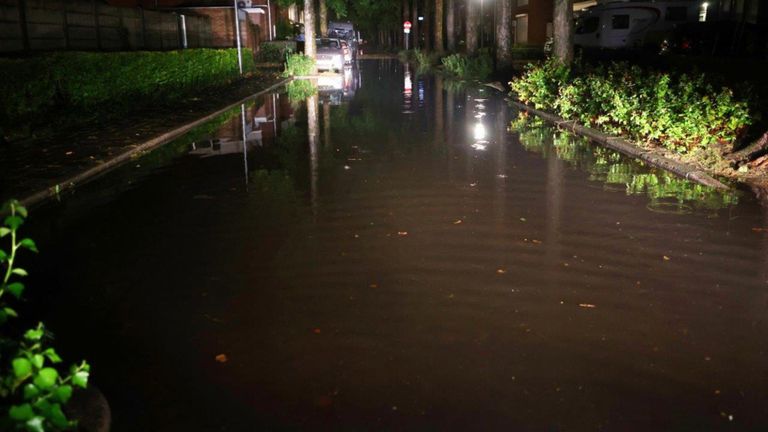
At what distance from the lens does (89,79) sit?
55.6 ft

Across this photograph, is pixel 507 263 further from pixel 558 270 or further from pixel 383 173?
pixel 383 173

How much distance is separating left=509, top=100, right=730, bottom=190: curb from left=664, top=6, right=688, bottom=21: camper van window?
1991 centimetres

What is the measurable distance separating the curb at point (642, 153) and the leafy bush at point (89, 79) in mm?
11325

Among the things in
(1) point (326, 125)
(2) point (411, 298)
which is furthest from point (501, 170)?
(1) point (326, 125)

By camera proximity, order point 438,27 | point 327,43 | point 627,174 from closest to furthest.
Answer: point 627,174, point 327,43, point 438,27

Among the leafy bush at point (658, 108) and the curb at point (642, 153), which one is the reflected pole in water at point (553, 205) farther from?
the leafy bush at point (658, 108)

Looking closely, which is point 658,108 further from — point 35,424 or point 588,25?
point 588,25

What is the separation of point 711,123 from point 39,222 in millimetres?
10327

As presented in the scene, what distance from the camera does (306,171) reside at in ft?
37.6

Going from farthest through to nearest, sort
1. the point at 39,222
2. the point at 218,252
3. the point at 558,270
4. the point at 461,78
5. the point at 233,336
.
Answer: the point at 461,78, the point at 39,222, the point at 218,252, the point at 558,270, the point at 233,336

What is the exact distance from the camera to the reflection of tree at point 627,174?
9.34 meters

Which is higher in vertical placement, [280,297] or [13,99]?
[13,99]

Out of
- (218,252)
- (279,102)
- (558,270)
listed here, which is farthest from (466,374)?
(279,102)

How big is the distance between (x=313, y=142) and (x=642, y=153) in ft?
21.0
